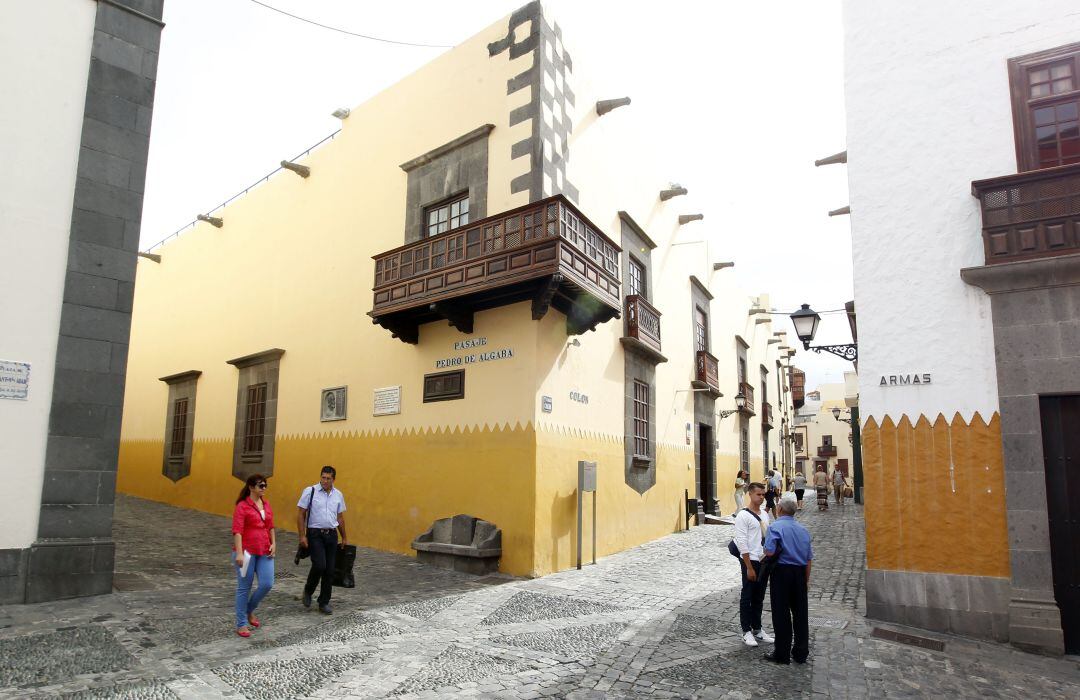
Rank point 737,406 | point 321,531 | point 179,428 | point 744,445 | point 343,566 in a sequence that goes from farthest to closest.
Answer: point 744,445 → point 737,406 → point 179,428 → point 343,566 → point 321,531

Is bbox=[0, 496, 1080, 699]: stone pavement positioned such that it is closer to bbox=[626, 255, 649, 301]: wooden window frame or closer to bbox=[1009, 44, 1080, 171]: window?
bbox=[1009, 44, 1080, 171]: window

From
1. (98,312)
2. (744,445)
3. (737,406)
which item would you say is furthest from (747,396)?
(98,312)

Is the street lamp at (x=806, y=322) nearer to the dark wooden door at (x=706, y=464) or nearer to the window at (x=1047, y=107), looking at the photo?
the window at (x=1047, y=107)

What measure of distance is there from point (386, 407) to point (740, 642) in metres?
8.22

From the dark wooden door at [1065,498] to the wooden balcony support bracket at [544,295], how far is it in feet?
20.2

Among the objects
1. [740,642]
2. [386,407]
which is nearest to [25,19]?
[386,407]

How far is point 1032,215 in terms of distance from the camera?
7449 millimetres

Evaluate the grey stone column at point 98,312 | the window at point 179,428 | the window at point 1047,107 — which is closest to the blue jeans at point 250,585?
the grey stone column at point 98,312

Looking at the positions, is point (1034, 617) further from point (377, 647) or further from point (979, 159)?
point (377, 647)

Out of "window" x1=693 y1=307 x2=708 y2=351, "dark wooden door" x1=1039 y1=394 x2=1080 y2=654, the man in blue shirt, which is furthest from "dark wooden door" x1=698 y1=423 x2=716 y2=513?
the man in blue shirt

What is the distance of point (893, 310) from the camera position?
8.18 m

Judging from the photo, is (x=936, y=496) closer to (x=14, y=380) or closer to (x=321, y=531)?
(x=321, y=531)

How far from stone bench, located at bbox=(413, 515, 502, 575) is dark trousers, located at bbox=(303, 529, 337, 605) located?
117 inches

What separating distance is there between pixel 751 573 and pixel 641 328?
8157 millimetres
